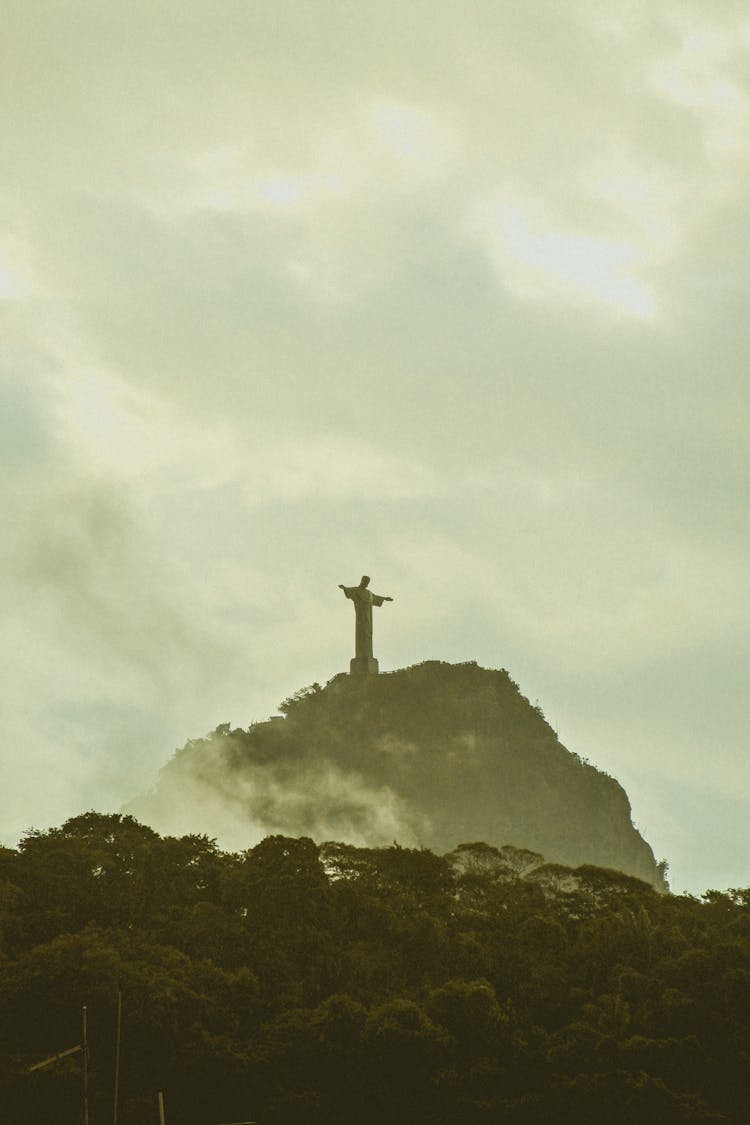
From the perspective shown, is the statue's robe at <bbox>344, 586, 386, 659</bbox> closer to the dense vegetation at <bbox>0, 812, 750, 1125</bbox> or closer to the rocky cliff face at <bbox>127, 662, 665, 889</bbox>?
the rocky cliff face at <bbox>127, 662, 665, 889</bbox>

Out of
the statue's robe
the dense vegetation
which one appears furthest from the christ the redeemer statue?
the dense vegetation

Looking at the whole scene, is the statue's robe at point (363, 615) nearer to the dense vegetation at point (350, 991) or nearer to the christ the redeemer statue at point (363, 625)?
the christ the redeemer statue at point (363, 625)

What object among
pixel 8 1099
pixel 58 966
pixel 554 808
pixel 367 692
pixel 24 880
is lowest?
pixel 8 1099

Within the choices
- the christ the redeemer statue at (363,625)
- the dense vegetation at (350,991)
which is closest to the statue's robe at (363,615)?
the christ the redeemer statue at (363,625)

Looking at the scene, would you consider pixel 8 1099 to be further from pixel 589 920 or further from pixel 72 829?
pixel 589 920

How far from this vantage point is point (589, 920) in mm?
57188

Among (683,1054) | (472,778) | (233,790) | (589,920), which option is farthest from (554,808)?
(683,1054)

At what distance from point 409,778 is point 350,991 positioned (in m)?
91.3

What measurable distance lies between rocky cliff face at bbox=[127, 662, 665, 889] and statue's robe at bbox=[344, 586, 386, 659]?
3765 mm

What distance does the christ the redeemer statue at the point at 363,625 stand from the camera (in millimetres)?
133375

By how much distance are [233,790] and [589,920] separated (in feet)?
282

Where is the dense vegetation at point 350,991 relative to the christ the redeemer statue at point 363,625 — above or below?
below

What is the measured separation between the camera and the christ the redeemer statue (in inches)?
5251

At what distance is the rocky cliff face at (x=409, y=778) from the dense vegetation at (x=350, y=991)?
75.8m
